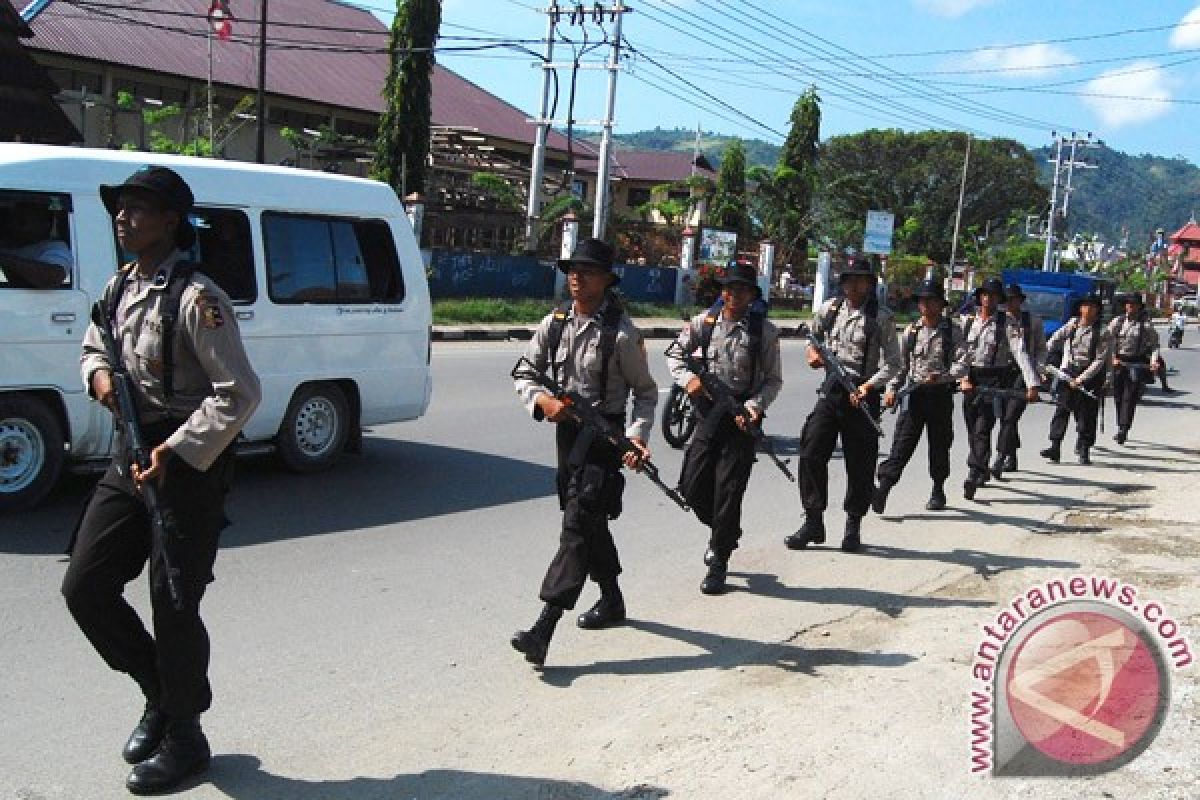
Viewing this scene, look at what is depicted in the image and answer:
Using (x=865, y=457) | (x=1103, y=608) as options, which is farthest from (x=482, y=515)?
(x=1103, y=608)

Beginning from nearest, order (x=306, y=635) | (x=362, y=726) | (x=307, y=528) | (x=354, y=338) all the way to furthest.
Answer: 1. (x=362, y=726)
2. (x=306, y=635)
3. (x=307, y=528)
4. (x=354, y=338)

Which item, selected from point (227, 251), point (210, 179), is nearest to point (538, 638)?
point (227, 251)

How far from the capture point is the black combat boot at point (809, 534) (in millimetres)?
7356

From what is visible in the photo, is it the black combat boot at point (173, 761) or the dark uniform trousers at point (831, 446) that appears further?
the dark uniform trousers at point (831, 446)

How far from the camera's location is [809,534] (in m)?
7.39

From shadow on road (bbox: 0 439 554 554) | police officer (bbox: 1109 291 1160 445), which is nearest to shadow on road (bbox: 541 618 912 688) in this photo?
shadow on road (bbox: 0 439 554 554)

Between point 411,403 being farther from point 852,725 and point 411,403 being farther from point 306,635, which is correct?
point 852,725

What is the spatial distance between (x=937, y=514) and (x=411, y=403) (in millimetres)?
3981

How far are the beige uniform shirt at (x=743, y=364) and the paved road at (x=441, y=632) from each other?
1077 mm

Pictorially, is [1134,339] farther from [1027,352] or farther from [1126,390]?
[1027,352]

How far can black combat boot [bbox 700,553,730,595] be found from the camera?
6285mm

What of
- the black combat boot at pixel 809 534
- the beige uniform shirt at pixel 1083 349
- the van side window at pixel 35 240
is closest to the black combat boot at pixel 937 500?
the black combat boot at pixel 809 534

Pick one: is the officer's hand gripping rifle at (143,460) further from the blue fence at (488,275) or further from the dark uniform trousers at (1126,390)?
the blue fence at (488,275)

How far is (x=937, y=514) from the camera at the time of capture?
9000 mm
